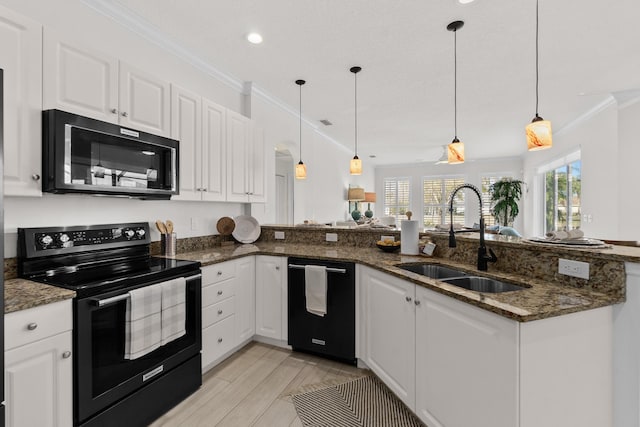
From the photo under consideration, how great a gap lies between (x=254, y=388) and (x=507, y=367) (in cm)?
168

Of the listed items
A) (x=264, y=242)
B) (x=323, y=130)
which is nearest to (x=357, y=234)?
(x=264, y=242)

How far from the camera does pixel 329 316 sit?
242 cm

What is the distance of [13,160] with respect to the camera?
1442mm

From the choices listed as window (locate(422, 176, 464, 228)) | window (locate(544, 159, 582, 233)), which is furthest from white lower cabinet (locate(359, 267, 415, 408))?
window (locate(422, 176, 464, 228))

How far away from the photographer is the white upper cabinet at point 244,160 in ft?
9.61

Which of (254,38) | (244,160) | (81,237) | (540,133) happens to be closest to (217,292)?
(81,237)

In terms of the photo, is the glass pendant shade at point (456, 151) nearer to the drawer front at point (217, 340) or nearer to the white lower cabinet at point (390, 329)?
the white lower cabinet at point (390, 329)

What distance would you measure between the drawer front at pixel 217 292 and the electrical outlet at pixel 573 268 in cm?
219

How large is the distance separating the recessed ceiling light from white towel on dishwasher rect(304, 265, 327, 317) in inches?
78.0

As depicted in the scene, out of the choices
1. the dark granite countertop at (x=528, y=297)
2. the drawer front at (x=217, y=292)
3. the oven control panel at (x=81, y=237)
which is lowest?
the drawer front at (x=217, y=292)

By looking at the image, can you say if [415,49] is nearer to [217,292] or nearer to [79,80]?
[79,80]

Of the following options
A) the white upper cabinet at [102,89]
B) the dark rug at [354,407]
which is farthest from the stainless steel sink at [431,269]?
the white upper cabinet at [102,89]

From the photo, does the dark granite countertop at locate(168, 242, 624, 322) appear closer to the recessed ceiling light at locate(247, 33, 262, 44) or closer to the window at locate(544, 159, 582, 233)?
the recessed ceiling light at locate(247, 33, 262, 44)

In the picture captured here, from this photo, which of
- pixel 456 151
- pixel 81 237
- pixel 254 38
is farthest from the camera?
pixel 456 151
